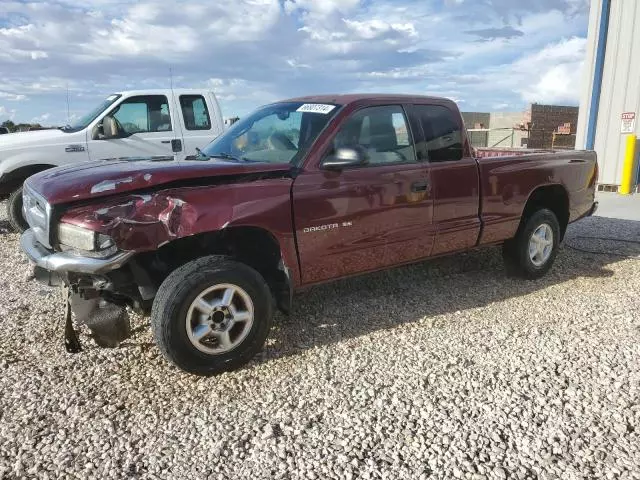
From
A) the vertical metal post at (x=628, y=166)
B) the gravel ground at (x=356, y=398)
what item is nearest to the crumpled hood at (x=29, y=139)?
the gravel ground at (x=356, y=398)

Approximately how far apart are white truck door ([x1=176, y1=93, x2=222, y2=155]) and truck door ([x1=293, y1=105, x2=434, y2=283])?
4855 mm

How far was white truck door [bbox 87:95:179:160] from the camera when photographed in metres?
7.89

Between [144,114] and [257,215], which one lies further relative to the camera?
Result: [144,114]

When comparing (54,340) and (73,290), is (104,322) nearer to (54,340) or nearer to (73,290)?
(73,290)

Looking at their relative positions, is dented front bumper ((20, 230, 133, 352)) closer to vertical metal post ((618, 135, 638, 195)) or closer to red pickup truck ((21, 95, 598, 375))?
red pickup truck ((21, 95, 598, 375))

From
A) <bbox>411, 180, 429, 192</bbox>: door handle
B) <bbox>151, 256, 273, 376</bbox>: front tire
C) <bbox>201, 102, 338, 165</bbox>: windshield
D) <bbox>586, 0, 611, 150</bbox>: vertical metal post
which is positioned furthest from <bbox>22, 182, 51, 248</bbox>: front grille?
<bbox>586, 0, 611, 150</bbox>: vertical metal post

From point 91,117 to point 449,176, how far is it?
19.6 feet

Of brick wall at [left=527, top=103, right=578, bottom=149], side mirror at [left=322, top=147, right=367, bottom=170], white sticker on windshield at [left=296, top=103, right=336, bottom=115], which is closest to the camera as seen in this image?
side mirror at [left=322, top=147, right=367, bottom=170]

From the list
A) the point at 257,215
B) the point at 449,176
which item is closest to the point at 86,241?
the point at 257,215

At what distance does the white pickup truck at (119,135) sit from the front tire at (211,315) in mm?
4528

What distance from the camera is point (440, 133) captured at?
4.64 m

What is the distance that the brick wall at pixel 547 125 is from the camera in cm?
2116

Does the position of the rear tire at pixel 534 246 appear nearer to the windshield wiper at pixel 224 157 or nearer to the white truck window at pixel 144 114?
the windshield wiper at pixel 224 157

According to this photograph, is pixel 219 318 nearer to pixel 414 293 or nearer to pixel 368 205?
pixel 368 205
